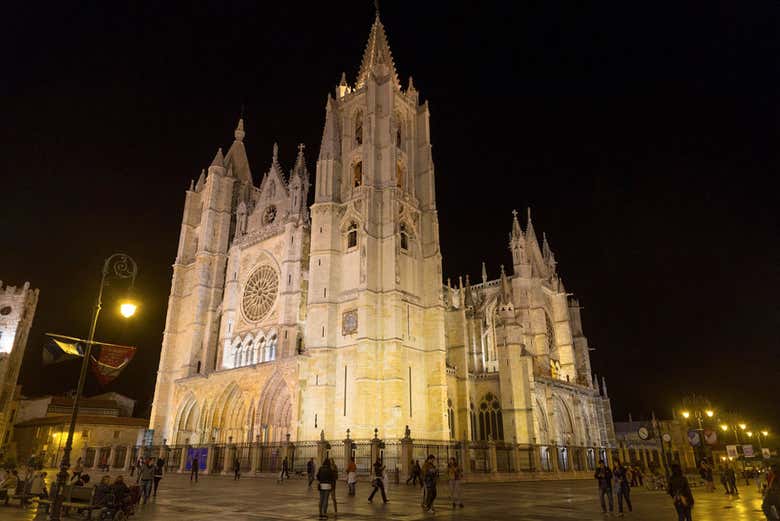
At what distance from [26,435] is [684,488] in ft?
184

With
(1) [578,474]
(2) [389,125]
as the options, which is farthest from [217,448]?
(2) [389,125]

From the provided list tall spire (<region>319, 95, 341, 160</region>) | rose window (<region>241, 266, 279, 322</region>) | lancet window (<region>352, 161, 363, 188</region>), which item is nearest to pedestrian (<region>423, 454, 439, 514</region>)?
lancet window (<region>352, 161, 363, 188</region>)

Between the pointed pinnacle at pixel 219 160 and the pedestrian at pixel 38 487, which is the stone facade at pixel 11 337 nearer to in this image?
the pointed pinnacle at pixel 219 160

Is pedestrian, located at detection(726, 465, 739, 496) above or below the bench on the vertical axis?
below

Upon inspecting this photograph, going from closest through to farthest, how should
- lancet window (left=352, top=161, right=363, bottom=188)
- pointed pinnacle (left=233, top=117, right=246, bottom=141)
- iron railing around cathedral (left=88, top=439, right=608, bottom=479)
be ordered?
iron railing around cathedral (left=88, top=439, right=608, bottom=479)
lancet window (left=352, top=161, right=363, bottom=188)
pointed pinnacle (left=233, top=117, right=246, bottom=141)

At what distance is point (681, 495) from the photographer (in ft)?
28.2

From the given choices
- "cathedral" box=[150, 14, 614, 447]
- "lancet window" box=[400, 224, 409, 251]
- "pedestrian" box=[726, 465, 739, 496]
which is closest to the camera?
"pedestrian" box=[726, 465, 739, 496]

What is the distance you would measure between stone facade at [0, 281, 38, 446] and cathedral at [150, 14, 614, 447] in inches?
601

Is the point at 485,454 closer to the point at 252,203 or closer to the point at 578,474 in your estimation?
the point at 578,474

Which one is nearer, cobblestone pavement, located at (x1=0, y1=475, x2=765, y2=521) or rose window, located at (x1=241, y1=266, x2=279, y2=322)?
cobblestone pavement, located at (x1=0, y1=475, x2=765, y2=521)

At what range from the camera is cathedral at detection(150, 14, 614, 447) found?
30.3 m

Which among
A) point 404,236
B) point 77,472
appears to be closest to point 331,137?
point 404,236

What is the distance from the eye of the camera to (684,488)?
862 centimetres

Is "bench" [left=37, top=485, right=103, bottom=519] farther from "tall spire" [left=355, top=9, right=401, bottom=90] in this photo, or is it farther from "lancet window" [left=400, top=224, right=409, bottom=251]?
"tall spire" [left=355, top=9, right=401, bottom=90]
